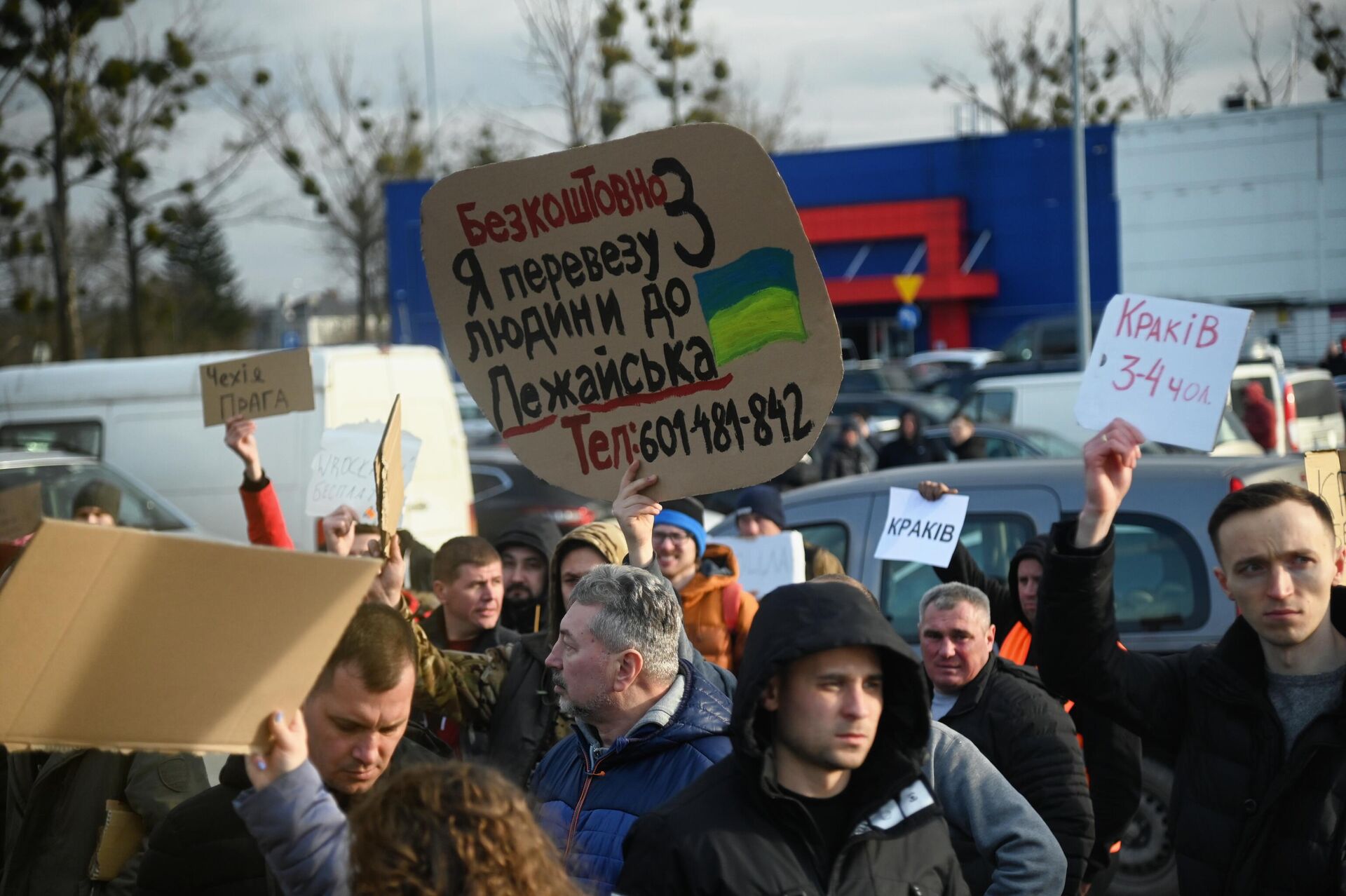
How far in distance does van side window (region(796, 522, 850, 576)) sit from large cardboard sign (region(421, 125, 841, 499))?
3.42 m

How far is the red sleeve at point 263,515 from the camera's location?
5.29 metres

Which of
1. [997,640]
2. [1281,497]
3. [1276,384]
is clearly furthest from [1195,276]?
[1281,497]

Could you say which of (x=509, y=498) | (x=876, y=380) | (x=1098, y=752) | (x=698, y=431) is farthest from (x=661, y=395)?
(x=876, y=380)

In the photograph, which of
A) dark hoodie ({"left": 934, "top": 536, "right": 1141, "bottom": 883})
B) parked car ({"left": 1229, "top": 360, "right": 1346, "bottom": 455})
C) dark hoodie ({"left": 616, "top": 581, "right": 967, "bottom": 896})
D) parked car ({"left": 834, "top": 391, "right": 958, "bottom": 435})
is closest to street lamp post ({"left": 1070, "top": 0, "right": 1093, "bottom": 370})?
parked car ({"left": 834, "top": 391, "right": 958, "bottom": 435})

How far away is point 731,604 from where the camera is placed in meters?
5.28

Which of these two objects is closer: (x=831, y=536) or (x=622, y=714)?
(x=622, y=714)

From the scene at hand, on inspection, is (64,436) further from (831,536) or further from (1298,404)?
(1298,404)

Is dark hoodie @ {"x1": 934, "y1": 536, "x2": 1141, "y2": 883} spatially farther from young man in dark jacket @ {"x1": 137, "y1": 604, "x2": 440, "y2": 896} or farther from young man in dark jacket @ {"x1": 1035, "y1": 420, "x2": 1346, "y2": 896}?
young man in dark jacket @ {"x1": 137, "y1": 604, "x2": 440, "y2": 896}

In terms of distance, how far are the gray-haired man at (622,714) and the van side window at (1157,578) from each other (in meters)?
3.27

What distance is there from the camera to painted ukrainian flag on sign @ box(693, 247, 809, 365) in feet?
10.6

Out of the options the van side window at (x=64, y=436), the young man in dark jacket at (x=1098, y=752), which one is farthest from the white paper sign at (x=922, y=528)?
the van side window at (x=64, y=436)

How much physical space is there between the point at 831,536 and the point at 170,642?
5.12 meters

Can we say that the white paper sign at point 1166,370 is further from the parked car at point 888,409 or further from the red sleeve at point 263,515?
the parked car at point 888,409

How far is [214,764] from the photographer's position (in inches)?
225
